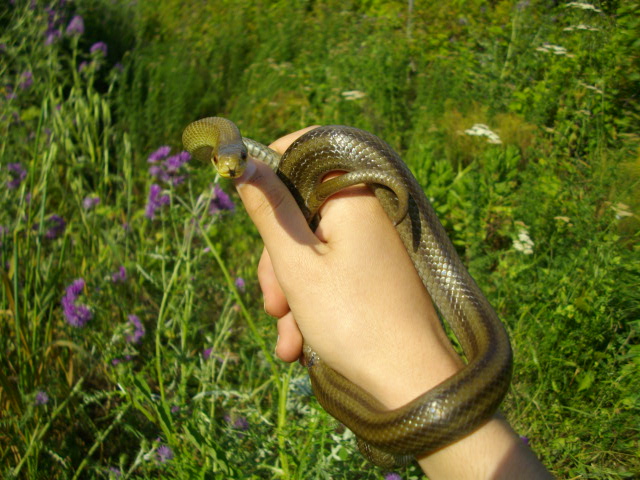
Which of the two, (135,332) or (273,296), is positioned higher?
(273,296)

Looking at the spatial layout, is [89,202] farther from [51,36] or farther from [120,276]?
[51,36]

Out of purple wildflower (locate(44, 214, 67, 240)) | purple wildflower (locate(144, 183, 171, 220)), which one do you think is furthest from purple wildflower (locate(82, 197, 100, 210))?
purple wildflower (locate(144, 183, 171, 220))

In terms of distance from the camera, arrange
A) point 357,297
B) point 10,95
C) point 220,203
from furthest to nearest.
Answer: point 10,95
point 220,203
point 357,297

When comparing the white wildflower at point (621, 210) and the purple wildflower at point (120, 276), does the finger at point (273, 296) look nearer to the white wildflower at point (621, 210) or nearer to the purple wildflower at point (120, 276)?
the purple wildflower at point (120, 276)

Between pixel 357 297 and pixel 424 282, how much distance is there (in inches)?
25.3

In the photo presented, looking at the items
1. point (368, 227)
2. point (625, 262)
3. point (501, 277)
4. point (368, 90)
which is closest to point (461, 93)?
point (368, 90)

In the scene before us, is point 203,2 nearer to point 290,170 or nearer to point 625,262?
point 290,170

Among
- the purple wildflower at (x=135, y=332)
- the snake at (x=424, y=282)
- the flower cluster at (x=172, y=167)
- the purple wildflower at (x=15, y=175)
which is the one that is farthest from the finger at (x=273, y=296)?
the purple wildflower at (x=15, y=175)

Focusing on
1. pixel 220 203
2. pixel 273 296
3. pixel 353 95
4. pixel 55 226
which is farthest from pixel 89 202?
Answer: pixel 353 95

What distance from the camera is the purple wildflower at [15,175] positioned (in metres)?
3.35

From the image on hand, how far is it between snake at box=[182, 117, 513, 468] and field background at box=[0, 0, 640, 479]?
0.17 meters

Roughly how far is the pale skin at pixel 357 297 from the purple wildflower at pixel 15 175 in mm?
2110

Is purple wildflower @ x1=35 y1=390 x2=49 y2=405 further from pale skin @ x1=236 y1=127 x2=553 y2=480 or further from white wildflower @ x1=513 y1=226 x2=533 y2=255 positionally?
white wildflower @ x1=513 y1=226 x2=533 y2=255

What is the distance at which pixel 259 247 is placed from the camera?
4254mm
